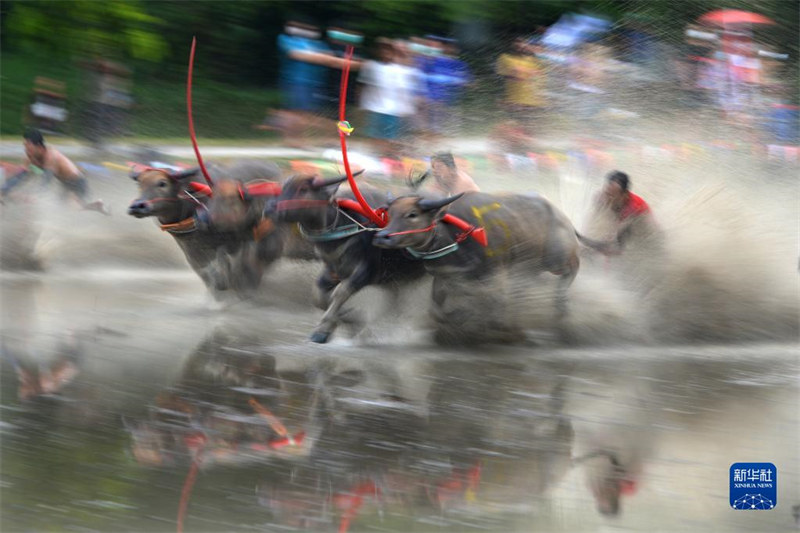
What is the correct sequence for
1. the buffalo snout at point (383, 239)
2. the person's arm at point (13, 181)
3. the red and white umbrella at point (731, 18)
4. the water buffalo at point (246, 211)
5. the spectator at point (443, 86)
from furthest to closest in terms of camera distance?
1. the red and white umbrella at point (731, 18)
2. the spectator at point (443, 86)
3. the person's arm at point (13, 181)
4. the water buffalo at point (246, 211)
5. the buffalo snout at point (383, 239)

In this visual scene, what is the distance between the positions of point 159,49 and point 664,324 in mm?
10076

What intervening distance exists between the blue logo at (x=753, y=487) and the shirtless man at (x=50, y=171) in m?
9.75

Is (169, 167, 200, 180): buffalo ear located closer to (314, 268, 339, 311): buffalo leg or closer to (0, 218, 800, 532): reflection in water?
(0, 218, 800, 532): reflection in water

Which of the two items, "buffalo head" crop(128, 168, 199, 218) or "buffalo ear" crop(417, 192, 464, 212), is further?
"buffalo head" crop(128, 168, 199, 218)

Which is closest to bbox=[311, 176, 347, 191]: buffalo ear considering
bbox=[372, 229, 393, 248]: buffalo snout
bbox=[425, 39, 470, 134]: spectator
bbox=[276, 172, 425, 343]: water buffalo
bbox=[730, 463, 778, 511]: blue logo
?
bbox=[276, 172, 425, 343]: water buffalo

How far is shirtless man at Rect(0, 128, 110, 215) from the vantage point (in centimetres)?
1431

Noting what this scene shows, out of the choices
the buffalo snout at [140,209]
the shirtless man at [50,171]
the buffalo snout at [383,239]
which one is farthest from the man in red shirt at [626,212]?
the shirtless man at [50,171]

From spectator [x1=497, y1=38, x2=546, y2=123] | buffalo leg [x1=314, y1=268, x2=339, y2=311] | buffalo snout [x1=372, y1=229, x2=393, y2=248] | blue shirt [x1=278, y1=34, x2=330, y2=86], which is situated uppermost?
blue shirt [x1=278, y1=34, x2=330, y2=86]

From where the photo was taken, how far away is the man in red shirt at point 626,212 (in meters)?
11.2

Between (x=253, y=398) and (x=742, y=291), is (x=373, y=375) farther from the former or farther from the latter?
(x=742, y=291)

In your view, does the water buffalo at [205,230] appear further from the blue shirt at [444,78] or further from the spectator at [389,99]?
the blue shirt at [444,78]

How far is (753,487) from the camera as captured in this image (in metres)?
6.36

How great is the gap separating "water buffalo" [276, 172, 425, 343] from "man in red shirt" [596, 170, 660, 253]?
215 centimetres

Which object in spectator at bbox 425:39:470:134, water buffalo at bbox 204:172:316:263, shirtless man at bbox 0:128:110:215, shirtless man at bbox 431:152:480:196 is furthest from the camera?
spectator at bbox 425:39:470:134
